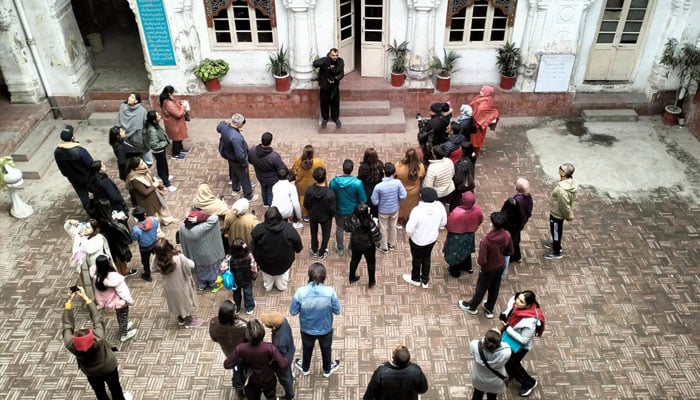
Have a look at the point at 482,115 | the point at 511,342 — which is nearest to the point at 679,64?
the point at 482,115

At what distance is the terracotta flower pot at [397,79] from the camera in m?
12.5

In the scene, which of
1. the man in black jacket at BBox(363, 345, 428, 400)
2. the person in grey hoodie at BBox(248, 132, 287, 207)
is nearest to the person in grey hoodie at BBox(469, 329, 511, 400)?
the man in black jacket at BBox(363, 345, 428, 400)

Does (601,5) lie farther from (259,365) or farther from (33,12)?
(33,12)

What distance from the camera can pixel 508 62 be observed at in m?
12.3

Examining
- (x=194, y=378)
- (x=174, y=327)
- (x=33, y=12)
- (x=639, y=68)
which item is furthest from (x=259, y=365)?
(x=639, y=68)

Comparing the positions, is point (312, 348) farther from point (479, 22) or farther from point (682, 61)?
point (682, 61)

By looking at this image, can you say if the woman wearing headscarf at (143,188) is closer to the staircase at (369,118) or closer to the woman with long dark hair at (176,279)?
the woman with long dark hair at (176,279)

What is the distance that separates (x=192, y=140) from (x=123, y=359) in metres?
5.70

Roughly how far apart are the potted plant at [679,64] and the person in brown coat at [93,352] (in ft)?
38.9

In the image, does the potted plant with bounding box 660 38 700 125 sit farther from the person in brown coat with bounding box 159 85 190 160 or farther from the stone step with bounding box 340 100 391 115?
the person in brown coat with bounding box 159 85 190 160

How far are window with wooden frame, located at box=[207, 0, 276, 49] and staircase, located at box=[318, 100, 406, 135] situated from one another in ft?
7.06

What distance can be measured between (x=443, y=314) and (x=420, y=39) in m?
6.49

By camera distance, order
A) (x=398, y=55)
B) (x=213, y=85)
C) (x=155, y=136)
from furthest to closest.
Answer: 1. (x=213, y=85)
2. (x=398, y=55)
3. (x=155, y=136)

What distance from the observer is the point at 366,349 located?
7.70 metres
